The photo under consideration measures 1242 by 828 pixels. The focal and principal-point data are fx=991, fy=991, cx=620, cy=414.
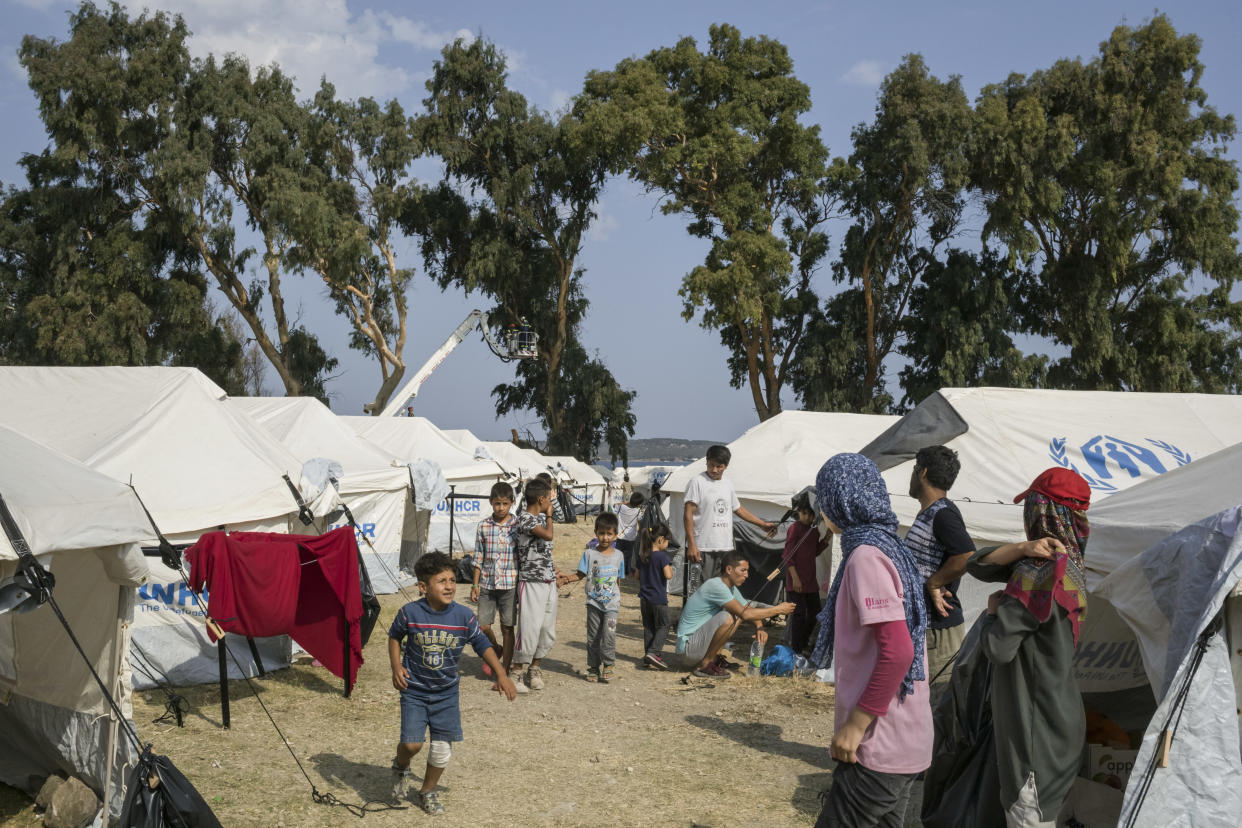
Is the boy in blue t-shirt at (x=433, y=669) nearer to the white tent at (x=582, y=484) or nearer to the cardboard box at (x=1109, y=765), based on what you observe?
the cardboard box at (x=1109, y=765)

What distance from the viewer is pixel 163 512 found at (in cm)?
847

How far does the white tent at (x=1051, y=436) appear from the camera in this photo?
9.68 m

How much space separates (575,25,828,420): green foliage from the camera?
2870 centimetres

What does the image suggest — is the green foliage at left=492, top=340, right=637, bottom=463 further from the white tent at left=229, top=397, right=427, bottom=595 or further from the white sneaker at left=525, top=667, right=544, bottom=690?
the white sneaker at left=525, top=667, right=544, bottom=690

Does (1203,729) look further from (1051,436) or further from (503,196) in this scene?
(503,196)

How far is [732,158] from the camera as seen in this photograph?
1134 inches

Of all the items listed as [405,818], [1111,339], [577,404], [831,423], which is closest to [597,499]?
[577,404]

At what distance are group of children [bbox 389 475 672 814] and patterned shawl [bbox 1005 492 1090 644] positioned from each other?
9.21 ft

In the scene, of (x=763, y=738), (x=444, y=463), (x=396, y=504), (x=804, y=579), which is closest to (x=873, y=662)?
(x=763, y=738)

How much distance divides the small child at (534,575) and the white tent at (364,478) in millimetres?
5146

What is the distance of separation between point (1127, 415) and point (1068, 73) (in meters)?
21.0

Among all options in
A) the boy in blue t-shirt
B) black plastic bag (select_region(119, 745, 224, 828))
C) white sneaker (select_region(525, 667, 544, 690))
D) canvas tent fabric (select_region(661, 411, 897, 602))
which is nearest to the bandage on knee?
the boy in blue t-shirt

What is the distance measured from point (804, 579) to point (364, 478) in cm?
693

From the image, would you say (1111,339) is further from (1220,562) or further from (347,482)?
(1220,562)
